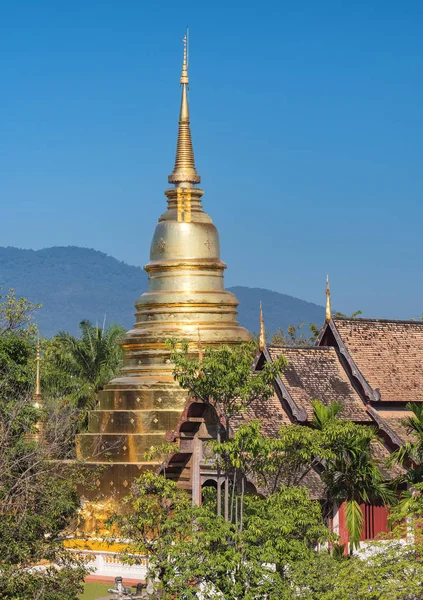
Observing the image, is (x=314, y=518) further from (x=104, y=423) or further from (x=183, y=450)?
(x=104, y=423)

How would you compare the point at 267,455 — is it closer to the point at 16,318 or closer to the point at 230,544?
the point at 230,544

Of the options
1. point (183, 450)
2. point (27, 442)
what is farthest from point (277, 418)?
point (27, 442)

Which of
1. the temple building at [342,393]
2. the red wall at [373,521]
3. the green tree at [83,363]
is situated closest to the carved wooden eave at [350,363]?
the temple building at [342,393]

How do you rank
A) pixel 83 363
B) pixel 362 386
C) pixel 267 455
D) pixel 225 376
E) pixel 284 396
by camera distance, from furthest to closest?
pixel 83 363, pixel 362 386, pixel 284 396, pixel 267 455, pixel 225 376

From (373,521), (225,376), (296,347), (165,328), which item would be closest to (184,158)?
(165,328)

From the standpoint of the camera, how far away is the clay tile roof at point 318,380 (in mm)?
35562

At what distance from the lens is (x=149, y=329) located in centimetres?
4478

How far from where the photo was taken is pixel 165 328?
44.3 m

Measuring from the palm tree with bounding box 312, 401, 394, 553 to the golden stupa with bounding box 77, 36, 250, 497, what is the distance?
32.1 ft

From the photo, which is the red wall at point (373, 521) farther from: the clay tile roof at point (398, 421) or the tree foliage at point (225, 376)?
the tree foliage at point (225, 376)

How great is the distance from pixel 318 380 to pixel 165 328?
8944 mm

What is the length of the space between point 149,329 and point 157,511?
1614 cm

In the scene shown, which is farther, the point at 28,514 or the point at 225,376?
the point at 28,514

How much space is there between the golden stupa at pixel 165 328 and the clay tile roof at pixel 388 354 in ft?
17.2
